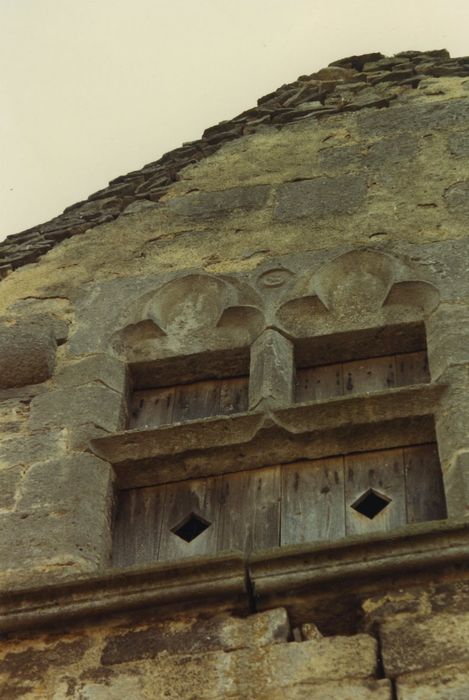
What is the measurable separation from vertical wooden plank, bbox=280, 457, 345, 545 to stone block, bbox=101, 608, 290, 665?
663mm

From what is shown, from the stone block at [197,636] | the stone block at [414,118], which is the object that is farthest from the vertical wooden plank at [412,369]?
the stone block at [414,118]

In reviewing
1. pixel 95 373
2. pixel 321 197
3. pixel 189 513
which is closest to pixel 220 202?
pixel 321 197

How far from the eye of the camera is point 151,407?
21.5 ft

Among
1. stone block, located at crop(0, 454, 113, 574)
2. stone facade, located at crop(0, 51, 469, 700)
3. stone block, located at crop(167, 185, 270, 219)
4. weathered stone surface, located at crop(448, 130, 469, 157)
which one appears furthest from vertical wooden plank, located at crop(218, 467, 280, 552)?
weathered stone surface, located at crop(448, 130, 469, 157)

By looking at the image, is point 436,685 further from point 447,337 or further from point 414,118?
point 414,118

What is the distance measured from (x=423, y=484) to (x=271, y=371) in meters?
0.92

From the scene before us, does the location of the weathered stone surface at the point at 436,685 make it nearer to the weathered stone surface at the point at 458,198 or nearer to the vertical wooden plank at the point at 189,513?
the vertical wooden plank at the point at 189,513

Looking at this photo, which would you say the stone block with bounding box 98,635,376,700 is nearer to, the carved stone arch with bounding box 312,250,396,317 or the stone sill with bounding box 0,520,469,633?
the stone sill with bounding box 0,520,469,633

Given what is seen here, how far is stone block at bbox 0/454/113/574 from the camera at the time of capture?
5.52 metres

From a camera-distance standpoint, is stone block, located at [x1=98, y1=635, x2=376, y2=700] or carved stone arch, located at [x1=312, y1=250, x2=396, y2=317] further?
carved stone arch, located at [x1=312, y1=250, x2=396, y2=317]

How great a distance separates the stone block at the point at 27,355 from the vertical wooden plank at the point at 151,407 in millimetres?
391

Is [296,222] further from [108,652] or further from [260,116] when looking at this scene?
[108,652]

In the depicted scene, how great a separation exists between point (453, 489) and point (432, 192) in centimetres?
227

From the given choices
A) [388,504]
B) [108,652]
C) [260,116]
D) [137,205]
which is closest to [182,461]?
Result: [388,504]
